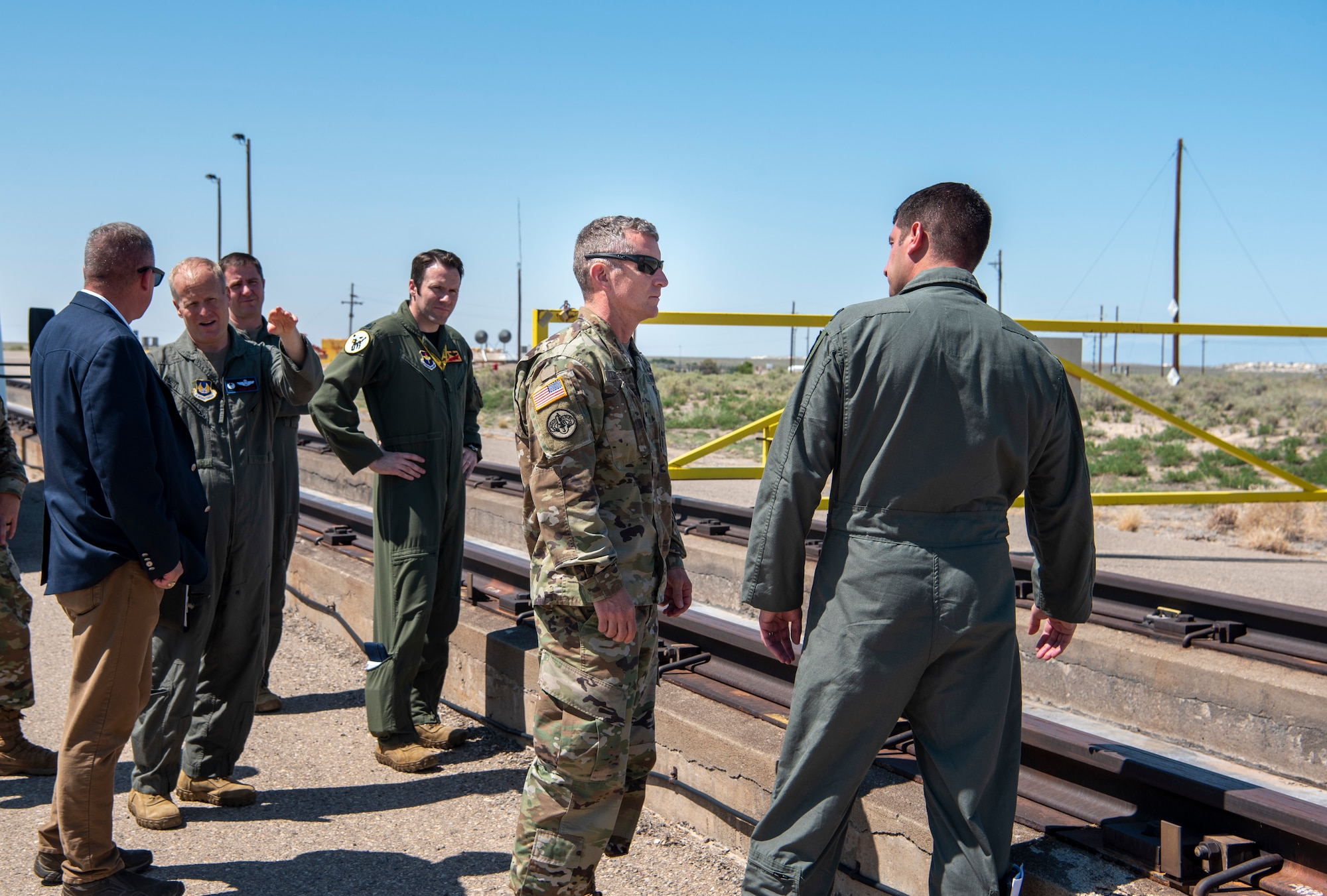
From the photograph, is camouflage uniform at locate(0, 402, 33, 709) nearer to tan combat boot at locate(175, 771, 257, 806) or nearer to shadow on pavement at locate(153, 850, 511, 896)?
tan combat boot at locate(175, 771, 257, 806)

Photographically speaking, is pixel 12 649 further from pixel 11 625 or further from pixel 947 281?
pixel 947 281

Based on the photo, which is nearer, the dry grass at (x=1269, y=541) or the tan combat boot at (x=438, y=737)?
the tan combat boot at (x=438, y=737)

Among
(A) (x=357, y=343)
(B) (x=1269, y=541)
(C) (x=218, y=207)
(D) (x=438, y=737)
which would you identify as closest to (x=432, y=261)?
(A) (x=357, y=343)

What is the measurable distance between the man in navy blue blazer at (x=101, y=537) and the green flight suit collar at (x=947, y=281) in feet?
8.07

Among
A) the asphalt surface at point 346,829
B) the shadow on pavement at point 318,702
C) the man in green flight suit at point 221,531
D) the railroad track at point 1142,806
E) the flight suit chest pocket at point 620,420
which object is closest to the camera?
the railroad track at point 1142,806

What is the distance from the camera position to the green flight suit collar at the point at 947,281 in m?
2.85

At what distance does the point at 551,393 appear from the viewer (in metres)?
3.17

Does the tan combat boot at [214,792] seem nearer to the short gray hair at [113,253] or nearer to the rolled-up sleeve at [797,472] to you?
the short gray hair at [113,253]

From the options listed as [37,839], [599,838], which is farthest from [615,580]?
[37,839]

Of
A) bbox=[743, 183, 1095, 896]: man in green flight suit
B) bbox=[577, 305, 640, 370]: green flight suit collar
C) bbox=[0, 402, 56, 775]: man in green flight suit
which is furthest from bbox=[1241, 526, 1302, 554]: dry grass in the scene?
bbox=[0, 402, 56, 775]: man in green flight suit

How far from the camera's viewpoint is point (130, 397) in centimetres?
344

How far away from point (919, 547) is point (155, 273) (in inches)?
112

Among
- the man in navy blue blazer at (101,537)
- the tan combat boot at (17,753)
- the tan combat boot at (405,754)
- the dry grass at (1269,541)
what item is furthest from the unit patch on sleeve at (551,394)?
the dry grass at (1269,541)

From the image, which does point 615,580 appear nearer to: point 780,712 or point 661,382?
point 780,712
